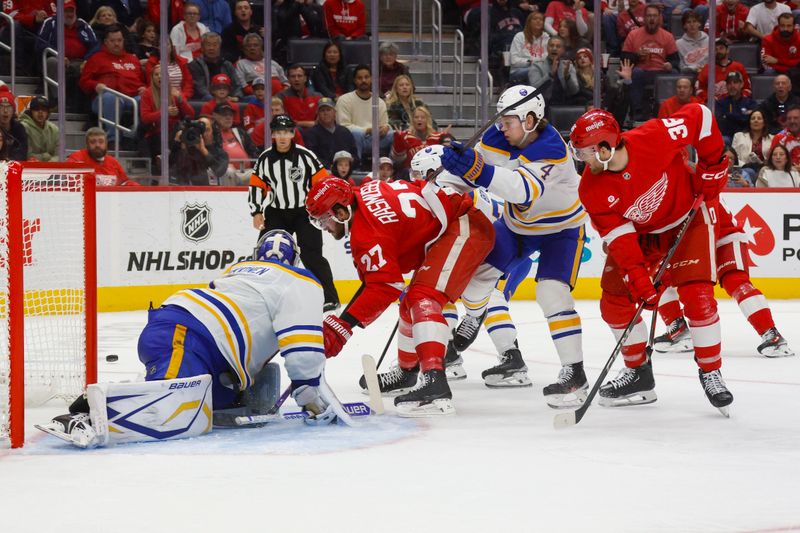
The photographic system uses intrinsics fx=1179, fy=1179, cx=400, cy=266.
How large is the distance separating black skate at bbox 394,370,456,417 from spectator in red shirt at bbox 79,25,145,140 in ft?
14.0

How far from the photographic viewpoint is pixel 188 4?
8031 millimetres

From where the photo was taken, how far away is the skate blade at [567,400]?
13.8ft

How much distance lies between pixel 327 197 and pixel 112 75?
432 centimetres

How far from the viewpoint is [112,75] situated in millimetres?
7828

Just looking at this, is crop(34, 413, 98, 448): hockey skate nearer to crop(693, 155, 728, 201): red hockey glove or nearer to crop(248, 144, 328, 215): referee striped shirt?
crop(693, 155, 728, 201): red hockey glove

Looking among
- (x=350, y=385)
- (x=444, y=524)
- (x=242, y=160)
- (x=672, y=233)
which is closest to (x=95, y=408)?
(x=444, y=524)

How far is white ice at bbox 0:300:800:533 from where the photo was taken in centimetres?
263

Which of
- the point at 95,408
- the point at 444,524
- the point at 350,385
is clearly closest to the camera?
the point at 444,524

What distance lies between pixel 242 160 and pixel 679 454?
518 cm

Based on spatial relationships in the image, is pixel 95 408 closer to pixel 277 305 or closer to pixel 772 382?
pixel 277 305

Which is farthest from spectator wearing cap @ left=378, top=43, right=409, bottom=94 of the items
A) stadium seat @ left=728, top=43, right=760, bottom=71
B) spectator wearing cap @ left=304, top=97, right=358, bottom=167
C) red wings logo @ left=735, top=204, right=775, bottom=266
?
red wings logo @ left=735, top=204, right=775, bottom=266

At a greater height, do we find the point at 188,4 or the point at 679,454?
the point at 188,4

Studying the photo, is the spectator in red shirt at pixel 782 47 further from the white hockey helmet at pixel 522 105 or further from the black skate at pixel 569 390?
the black skate at pixel 569 390

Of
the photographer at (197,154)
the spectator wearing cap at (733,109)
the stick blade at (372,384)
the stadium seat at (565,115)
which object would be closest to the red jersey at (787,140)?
the spectator wearing cap at (733,109)
